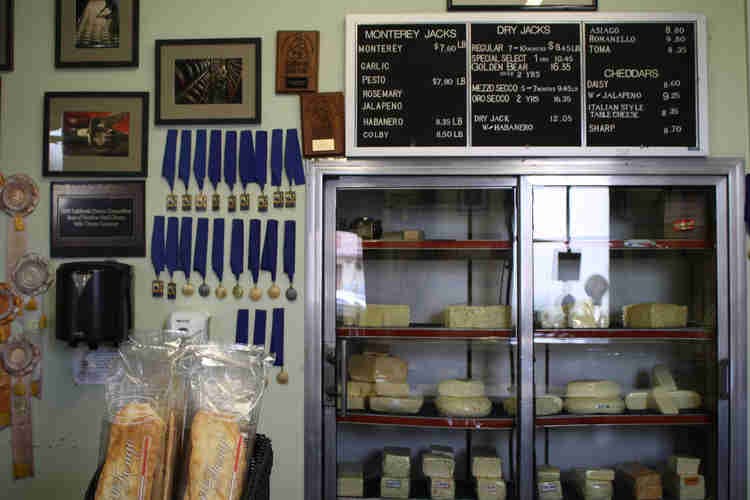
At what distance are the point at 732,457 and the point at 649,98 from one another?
1640 millimetres

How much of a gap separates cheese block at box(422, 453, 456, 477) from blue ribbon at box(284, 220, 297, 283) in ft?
3.43

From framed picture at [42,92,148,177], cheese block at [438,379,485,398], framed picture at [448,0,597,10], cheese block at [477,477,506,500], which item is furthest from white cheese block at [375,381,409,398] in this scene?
framed picture at [448,0,597,10]

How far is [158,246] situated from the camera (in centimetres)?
236

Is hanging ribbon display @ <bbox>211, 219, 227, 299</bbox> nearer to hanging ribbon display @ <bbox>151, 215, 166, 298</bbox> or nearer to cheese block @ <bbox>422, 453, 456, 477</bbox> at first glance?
hanging ribbon display @ <bbox>151, 215, 166, 298</bbox>

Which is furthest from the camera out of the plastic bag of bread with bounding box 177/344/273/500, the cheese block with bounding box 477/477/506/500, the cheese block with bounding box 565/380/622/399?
the cheese block with bounding box 565/380/622/399

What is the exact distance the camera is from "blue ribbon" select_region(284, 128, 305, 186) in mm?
2344

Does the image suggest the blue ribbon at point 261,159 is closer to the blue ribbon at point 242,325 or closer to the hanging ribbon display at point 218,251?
the hanging ribbon display at point 218,251

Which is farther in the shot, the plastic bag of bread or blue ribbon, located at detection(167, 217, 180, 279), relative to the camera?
blue ribbon, located at detection(167, 217, 180, 279)

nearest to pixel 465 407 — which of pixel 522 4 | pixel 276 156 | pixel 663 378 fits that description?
pixel 663 378

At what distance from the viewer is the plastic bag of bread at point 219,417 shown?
0.91 m

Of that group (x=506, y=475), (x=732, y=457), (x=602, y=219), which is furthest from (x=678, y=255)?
(x=506, y=475)

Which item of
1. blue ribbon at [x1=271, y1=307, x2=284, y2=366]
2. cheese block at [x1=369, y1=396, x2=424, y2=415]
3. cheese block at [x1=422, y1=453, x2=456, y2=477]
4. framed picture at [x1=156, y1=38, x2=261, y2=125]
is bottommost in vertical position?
cheese block at [x1=422, y1=453, x2=456, y2=477]

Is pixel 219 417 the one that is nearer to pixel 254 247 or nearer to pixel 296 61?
pixel 254 247

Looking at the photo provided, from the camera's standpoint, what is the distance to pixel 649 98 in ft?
7.60
